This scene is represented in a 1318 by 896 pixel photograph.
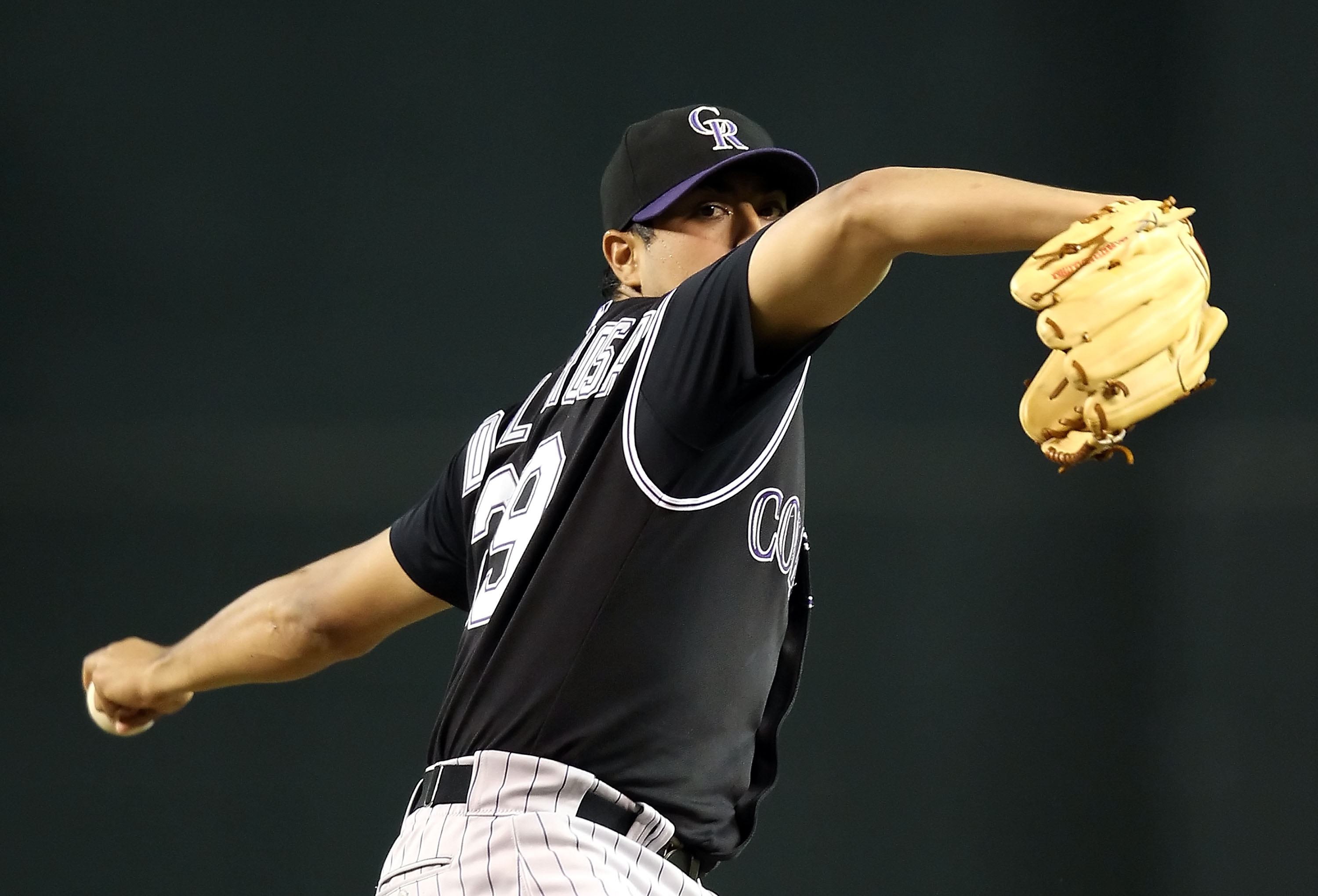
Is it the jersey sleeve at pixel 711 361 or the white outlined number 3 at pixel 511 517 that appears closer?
the jersey sleeve at pixel 711 361

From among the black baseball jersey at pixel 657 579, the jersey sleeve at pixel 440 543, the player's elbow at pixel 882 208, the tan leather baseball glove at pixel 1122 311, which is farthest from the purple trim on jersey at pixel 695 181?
the tan leather baseball glove at pixel 1122 311

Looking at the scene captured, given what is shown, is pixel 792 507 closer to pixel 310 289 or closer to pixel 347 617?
pixel 347 617

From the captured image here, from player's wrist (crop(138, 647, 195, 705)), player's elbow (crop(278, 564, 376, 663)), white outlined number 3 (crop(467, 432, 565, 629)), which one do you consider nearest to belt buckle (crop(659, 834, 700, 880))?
white outlined number 3 (crop(467, 432, 565, 629))

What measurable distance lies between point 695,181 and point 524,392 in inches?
59.3

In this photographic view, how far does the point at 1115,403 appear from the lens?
0.89 meters

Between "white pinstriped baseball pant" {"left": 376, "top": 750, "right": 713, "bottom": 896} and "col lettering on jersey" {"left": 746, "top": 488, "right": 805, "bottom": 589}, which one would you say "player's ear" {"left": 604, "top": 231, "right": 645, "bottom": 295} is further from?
"white pinstriped baseball pant" {"left": 376, "top": 750, "right": 713, "bottom": 896}

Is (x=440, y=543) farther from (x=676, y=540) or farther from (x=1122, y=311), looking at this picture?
(x=1122, y=311)

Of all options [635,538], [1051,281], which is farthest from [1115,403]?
[635,538]

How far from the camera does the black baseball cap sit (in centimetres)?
157

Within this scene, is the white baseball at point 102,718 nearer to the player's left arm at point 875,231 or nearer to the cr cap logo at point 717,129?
the cr cap logo at point 717,129

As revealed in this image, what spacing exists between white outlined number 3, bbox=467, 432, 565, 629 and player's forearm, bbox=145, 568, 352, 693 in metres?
0.47

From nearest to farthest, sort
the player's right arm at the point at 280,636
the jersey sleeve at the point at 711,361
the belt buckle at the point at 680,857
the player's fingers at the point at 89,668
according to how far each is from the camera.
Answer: the jersey sleeve at the point at 711,361 → the belt buckle at the point at 680,857 → the player's right arm at the point at 280,636 → the player's fingers at the point at 89,668

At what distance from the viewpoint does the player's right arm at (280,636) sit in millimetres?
1817

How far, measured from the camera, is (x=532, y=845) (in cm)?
122
